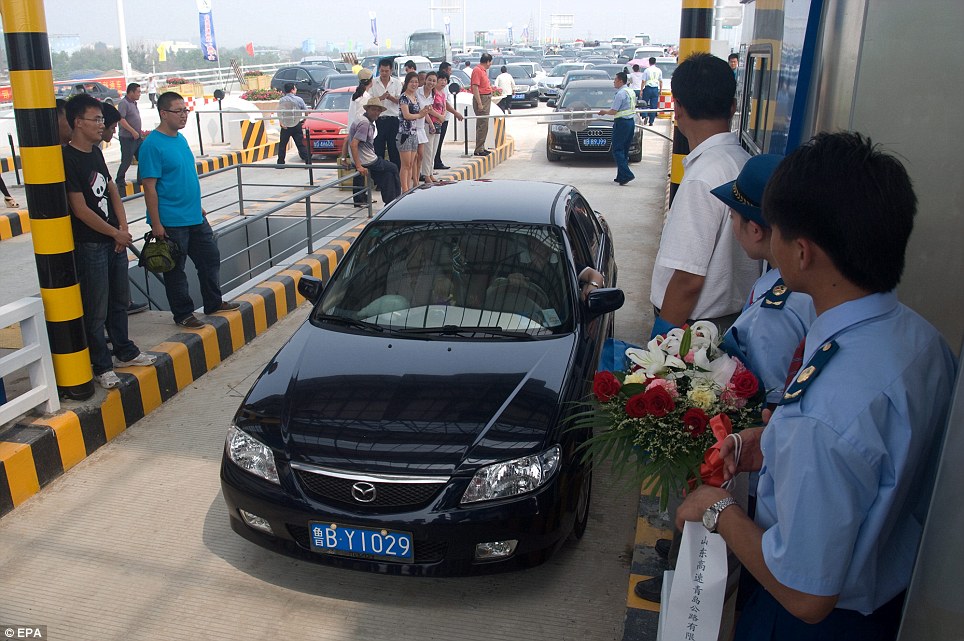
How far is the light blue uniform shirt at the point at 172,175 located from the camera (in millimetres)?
5746

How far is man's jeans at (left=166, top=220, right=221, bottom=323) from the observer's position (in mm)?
6082

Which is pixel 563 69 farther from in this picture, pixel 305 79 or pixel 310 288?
pixel 310 288

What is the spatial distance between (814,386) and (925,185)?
1068 millimetres

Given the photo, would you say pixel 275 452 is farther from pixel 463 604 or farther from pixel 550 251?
pixel 550 251

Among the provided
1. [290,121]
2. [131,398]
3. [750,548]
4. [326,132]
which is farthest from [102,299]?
[326,132]

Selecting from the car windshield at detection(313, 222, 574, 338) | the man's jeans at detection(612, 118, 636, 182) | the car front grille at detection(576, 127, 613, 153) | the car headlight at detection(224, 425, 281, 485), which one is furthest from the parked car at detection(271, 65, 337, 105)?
the car headlight at detection(224, 425, 281, 485)

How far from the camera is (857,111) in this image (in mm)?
2734

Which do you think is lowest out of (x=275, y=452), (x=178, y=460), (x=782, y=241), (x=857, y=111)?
(x=178, y=460)

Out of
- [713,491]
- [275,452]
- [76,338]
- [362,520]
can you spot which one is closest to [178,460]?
[76,338]

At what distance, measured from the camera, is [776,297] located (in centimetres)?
225

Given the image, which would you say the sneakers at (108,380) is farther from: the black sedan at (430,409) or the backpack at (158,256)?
the black sedan at (430,409)

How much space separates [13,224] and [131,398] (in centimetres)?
711

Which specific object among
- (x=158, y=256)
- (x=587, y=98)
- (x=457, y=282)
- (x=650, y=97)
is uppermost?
(x=587, y=98)

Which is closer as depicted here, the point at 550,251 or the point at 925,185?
the point at 925,185
